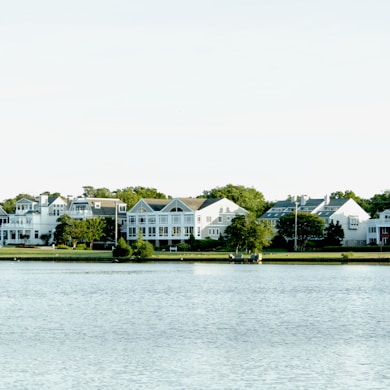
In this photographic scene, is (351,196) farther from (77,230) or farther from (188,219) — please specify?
(77,230)

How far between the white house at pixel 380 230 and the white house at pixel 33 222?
52180 mm

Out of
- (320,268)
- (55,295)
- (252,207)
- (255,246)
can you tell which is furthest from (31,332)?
(252,207)

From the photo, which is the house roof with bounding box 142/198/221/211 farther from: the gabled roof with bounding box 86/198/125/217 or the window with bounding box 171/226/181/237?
the gabled roof with bounding box 86/198/125/217

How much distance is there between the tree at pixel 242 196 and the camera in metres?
161

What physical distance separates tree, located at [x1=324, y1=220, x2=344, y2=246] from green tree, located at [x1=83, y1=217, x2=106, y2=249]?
34.6m

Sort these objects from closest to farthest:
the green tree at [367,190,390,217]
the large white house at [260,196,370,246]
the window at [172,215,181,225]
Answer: the large white house at [260,196,370,246], the window at [172,215,181,225], the green tree at [367,190,390,217]

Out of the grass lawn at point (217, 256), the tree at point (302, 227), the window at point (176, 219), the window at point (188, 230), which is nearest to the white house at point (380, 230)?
the tree at point (302, 227)

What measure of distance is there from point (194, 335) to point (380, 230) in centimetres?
10134

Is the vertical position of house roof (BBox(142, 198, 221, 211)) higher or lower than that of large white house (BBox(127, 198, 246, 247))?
higher

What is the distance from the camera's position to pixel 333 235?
423 ft

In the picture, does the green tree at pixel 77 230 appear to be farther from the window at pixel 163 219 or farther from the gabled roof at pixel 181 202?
the window at pixel 163 219

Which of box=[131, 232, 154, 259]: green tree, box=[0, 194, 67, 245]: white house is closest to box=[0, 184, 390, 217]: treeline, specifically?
box=[0, 194, 67, 245]: white house

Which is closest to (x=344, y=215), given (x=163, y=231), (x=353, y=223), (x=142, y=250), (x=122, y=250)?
(x=353, y=223)

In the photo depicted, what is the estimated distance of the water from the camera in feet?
88.5
